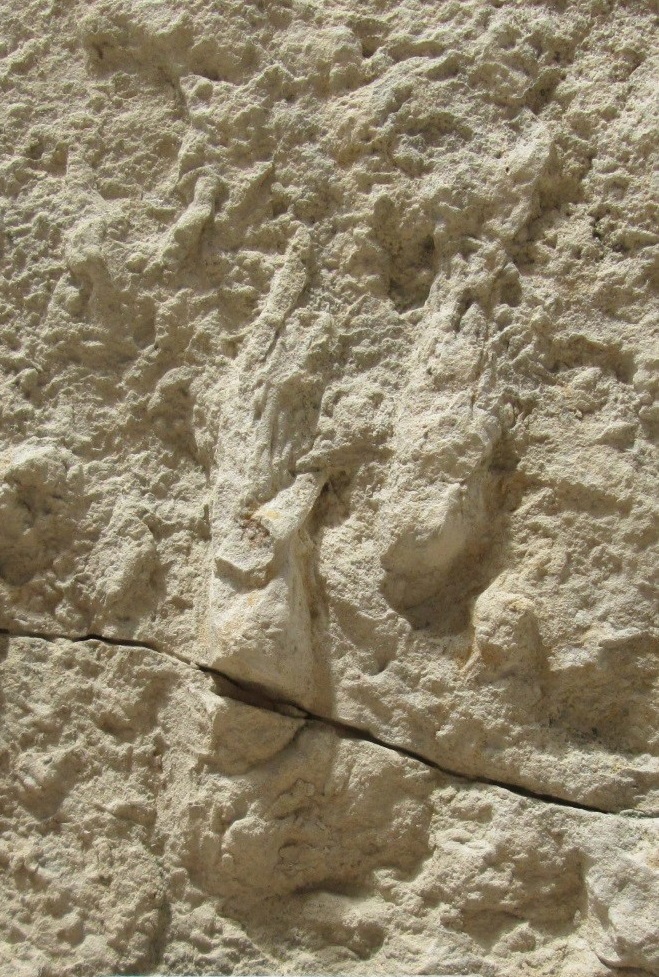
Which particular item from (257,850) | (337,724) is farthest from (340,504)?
(257,850)

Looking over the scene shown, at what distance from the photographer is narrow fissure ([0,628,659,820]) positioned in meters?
1.08

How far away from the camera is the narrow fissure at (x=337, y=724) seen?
108cm

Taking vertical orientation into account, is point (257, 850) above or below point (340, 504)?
below

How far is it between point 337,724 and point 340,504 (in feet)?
0.81

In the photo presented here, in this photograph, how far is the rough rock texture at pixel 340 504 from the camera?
1096mm

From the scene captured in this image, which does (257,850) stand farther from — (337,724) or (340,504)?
(340,504)

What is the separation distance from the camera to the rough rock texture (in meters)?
1.10

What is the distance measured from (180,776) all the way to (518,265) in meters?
0.70

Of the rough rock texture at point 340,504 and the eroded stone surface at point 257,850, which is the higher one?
the rough rock texture at point 340,504

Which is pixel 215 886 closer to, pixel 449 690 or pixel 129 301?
pixel 449 690

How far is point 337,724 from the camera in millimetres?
1150

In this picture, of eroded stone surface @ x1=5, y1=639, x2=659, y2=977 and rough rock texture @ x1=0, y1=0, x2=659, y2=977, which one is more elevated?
rough rock texture @ x1=0, y1=0, x2=659, y2=977

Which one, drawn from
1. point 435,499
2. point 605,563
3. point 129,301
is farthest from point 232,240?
point 605,563

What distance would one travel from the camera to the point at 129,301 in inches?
50.9
